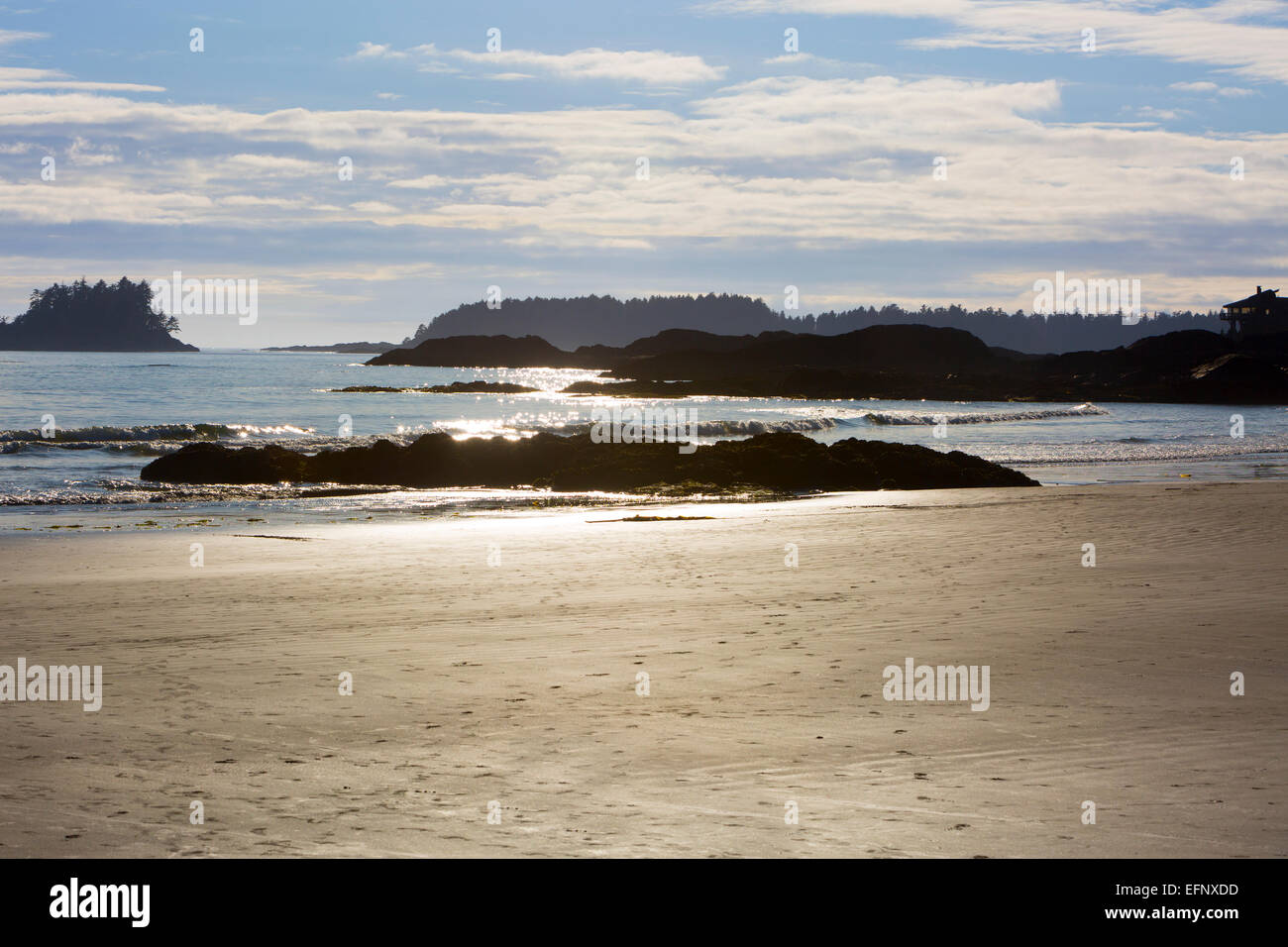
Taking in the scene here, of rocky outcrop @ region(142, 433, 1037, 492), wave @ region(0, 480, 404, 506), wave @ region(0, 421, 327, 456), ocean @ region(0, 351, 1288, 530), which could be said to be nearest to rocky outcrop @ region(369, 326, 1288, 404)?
ocean @ region(0, 351, 1288, 530)

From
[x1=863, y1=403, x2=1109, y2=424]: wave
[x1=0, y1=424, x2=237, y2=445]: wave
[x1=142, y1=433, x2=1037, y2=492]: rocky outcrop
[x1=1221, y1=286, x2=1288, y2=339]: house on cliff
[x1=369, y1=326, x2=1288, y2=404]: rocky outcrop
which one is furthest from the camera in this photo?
[x1=1221, y1=286, x2=1288, y2=339]: house on cliff

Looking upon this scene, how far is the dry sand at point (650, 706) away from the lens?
4973mm

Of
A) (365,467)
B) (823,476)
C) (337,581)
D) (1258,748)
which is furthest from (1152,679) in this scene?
(365,467)

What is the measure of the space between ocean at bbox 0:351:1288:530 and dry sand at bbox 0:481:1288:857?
8674mm

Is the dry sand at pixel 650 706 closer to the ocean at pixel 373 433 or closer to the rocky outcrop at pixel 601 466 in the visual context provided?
the ocean at pixel 373 433

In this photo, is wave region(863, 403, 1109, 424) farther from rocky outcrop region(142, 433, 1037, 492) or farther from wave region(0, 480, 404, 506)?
wave region(0, 480, 404, 506)

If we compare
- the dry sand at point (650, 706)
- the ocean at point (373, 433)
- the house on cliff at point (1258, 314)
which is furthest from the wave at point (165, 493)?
the house on cliff at point (1258, 314)

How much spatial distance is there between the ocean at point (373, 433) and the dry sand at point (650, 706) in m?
8.67

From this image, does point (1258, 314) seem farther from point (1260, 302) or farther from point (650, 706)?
point (650, 706)

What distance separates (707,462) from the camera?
26156 millimetres

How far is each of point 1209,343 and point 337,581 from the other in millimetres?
109953

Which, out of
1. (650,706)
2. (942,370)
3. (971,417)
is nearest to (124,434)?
(650,706)

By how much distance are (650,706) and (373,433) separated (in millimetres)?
42370

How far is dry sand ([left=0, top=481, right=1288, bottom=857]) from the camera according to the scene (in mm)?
4973
